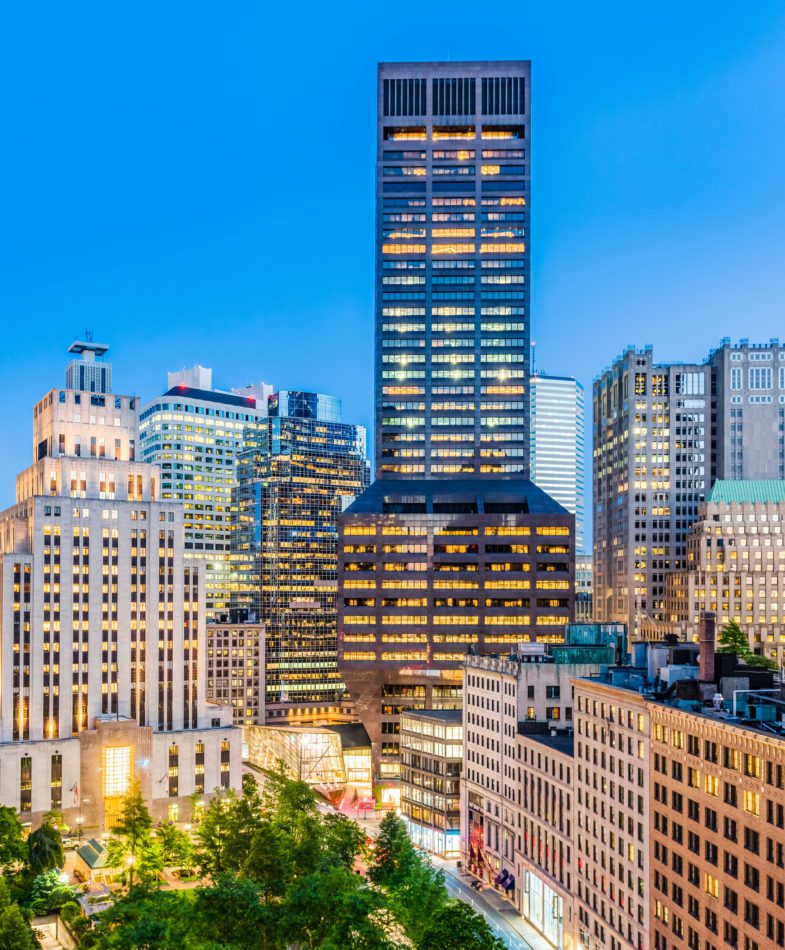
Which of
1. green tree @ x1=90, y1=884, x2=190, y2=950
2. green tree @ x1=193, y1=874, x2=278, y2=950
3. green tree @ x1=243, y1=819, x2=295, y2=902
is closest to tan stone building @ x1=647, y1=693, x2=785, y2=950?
green tree @ x1=193, y1=874, x2=278, y2=950

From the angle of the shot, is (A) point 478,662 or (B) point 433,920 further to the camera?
(A) point 478,662

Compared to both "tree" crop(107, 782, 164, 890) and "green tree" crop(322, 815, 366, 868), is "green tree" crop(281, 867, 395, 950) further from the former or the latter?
"tree" crop(107, 782, 164, 890)

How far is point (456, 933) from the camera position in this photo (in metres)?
91.0

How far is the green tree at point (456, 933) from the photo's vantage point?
90.1 meters

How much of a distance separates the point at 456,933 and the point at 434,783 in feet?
327

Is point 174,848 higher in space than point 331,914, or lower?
lower

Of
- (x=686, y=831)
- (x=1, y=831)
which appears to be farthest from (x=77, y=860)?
Result: (x=686, y=831)

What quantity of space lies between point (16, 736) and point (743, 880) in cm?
14088

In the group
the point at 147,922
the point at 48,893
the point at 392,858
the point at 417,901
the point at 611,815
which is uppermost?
the point at 147,922

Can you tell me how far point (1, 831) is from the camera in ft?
464

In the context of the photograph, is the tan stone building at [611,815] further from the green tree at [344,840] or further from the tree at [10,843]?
the tree at [10,843]

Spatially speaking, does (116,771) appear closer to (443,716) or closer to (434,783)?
(434,783)

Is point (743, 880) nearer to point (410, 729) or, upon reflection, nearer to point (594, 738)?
point (594, 738)

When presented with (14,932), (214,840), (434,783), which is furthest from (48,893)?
(434,783)
